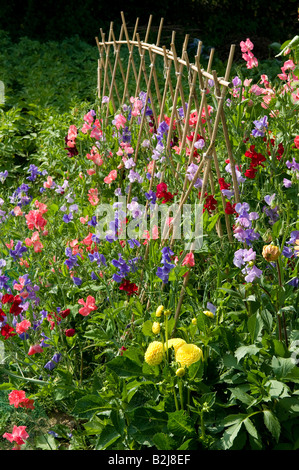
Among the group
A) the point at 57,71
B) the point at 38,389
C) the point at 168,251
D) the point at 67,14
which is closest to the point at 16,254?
the point at 38,389

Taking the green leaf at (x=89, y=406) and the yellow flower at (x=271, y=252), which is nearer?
the yellow flower at (x=271, y=252)

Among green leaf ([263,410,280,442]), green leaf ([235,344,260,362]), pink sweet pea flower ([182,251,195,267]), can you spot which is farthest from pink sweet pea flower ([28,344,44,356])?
green leaf ([263,410,280,442])

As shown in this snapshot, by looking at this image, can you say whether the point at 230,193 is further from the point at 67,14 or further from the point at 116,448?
the point at 67,14

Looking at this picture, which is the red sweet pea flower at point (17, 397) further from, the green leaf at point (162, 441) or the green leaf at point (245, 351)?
the green leaf at point (245, 351)

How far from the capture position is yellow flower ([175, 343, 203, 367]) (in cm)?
164

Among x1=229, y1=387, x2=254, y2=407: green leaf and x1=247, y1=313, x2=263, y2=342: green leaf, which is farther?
x1=247, y1=313, x2=263, y2=342: green leaf

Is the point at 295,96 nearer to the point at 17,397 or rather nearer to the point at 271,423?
the point at 271,423

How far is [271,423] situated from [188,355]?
11.9 inches

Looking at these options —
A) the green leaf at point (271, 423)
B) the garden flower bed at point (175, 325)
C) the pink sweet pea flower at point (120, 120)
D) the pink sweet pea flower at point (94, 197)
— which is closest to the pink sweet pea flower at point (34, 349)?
the garden flower bed at point (175, 325)

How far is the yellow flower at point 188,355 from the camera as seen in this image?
5.40ft

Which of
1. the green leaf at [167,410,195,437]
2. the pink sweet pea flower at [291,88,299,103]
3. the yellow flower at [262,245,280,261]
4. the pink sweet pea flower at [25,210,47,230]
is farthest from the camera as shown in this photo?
the pink sweet pea flower at [291,88,299,103]

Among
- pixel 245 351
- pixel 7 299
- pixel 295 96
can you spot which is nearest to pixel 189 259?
pixel 245 351

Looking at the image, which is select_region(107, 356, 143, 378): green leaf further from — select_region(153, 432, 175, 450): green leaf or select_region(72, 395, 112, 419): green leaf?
select_region(153, 432, 175, 450): green leaf

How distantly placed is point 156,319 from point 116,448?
0.44 meters
